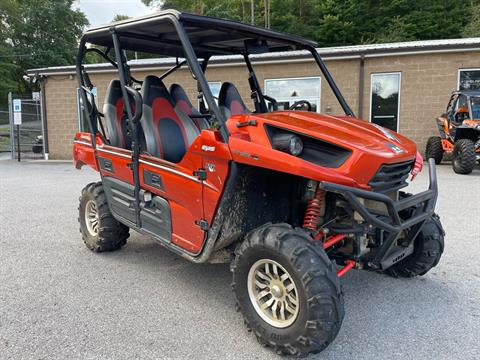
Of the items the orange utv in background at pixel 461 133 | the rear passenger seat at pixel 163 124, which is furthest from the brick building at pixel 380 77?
the rear passenger seat at pixel 163 124

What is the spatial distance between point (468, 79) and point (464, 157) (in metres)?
3.94

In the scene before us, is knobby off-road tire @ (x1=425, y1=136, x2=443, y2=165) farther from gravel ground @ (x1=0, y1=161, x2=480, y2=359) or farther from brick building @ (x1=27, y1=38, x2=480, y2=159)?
gravel ground @ (x1=0, y1=161, x2=480, y2=359)

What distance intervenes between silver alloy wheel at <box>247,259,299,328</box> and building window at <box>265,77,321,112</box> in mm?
11172

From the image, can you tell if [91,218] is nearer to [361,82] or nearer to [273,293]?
[273,293]

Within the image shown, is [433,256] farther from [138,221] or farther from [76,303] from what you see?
[76,303]

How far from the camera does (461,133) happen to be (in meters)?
10.6

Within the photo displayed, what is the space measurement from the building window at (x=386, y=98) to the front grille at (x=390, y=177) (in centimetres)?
1099

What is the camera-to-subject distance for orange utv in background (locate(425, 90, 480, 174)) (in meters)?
9.79

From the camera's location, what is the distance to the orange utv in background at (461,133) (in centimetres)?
979

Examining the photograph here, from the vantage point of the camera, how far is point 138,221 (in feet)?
11.9

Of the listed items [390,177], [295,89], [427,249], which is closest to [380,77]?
[295,89]

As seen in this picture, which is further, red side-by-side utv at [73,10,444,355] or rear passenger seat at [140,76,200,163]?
rear passenger seat at [140,76,200,163]

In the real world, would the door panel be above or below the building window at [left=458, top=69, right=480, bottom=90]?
below

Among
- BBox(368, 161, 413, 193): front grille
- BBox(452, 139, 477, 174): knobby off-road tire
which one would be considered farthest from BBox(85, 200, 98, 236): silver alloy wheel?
BBox(452, 139, 477, 174): knobby off-road tire
